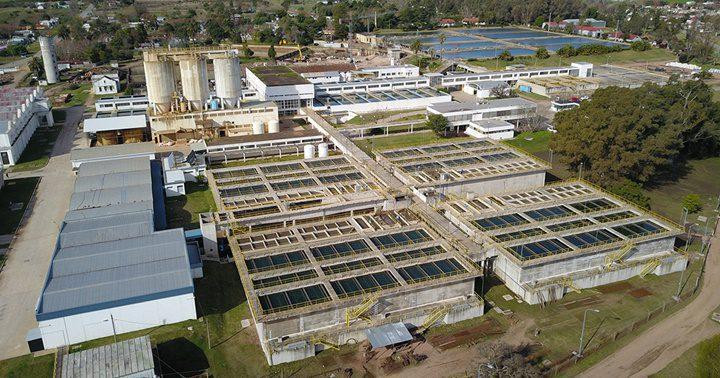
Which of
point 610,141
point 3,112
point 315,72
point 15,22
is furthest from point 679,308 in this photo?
point 15,22

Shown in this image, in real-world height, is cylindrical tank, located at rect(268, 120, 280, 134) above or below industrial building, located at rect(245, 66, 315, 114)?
below

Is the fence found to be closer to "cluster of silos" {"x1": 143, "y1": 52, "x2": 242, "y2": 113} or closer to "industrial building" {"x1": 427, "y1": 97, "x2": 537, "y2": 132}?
"industrial building" {"x1": 427, "y1": 97, "x2": 537, "y2": 132}

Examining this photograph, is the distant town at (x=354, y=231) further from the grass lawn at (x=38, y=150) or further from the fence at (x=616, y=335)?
the grass lawn at (x=38, y=150)

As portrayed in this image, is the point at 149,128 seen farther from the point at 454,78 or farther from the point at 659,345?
the point at 659,345

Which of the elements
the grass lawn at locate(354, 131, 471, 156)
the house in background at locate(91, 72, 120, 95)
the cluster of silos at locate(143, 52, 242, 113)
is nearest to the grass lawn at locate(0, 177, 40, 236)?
the cluster of silos at locate(143, 52, 242, 113)

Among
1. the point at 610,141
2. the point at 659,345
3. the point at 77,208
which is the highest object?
the point at 610,141

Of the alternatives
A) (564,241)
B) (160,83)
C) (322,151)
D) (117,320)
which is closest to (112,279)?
(117,320)

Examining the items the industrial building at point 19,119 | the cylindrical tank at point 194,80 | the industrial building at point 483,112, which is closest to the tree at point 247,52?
the industrial building at point 19,119

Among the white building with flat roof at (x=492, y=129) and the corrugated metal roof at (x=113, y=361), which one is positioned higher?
the white building with flat roof at (x=492, y=129)
